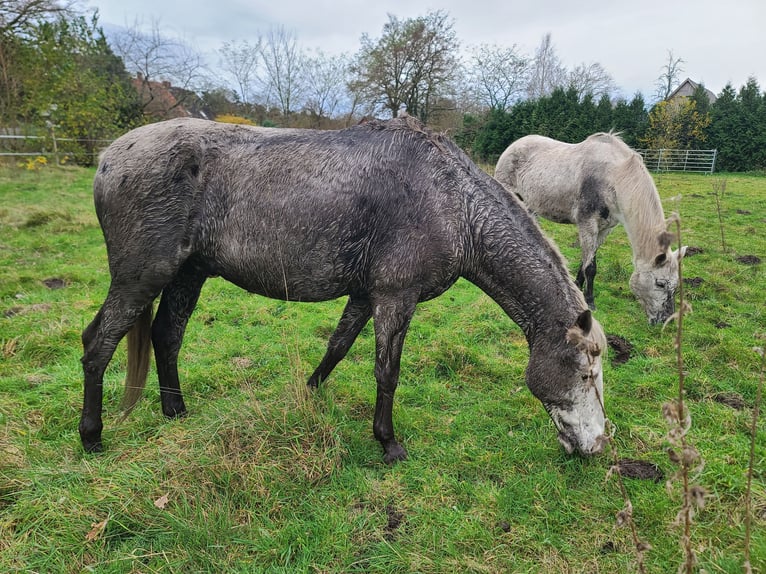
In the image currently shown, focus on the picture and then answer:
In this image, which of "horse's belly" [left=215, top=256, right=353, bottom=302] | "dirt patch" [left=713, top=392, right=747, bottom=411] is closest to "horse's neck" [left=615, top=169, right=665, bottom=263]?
"dirt patch" [left=713, top=392, right=747, bottom=411]

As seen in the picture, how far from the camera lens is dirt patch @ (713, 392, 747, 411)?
346cm

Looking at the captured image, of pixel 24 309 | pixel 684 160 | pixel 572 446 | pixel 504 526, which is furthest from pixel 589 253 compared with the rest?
pixel 684 160

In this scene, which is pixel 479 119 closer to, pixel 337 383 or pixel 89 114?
pixel 89 114

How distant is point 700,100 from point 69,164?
31731 millimetres

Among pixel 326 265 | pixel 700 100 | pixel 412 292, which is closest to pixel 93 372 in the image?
pixel 326 265

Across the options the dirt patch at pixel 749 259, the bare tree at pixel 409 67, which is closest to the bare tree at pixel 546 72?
the bare tree at pixel 409 67

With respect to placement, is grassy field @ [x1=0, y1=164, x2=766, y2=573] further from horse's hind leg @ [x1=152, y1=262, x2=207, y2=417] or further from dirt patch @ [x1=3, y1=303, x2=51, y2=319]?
horse's hind leg @ [x1=152, y1=262, x2=207, y2=417]

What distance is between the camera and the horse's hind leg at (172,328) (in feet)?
10.0

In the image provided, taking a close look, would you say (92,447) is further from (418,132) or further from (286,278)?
(418,132)

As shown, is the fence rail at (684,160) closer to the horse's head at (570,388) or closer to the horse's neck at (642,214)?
the horse's neck at (642,214)

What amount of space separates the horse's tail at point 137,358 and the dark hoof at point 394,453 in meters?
1.88

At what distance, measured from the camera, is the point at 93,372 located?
272 cm

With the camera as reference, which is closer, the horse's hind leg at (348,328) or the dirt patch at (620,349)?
the horse's hind leg at (348,328)

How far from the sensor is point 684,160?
21.6m
